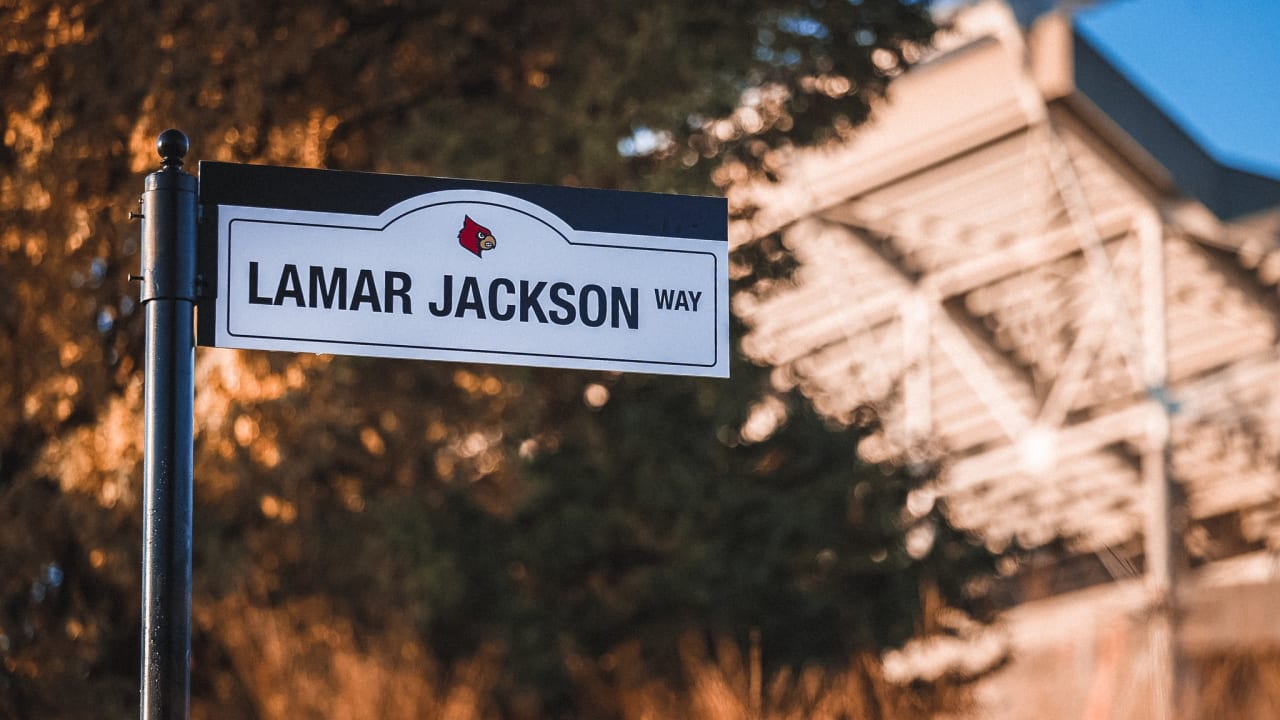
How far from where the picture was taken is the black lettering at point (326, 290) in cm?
207

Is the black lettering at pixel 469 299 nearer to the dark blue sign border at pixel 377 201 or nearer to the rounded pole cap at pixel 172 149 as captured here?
the dark blue sign border at pixel 377 201

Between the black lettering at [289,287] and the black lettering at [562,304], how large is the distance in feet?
1.05

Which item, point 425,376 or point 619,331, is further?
point 425,376

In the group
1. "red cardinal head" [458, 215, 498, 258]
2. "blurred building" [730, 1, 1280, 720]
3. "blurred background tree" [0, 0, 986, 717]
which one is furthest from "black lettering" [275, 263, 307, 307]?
"blurred building" [730, 1, 1280, 720]

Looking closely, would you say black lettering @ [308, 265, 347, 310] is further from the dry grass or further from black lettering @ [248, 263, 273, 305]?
the dry grass

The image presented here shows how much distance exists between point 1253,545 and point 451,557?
10.9 metres

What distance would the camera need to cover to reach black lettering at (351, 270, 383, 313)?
6.82 feet

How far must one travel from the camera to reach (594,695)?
11430 millimetres

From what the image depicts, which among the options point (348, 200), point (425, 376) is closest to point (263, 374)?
point (425, 376)

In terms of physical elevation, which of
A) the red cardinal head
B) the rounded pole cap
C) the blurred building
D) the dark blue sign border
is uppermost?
the blurred building

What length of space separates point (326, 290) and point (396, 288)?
0.29 feet

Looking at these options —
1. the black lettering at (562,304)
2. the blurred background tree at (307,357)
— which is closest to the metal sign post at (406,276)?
the black lettering at (562,304)

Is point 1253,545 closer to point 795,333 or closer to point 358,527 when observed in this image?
point 795,333

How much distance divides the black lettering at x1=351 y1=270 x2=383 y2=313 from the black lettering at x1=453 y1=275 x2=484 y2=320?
10 cm
